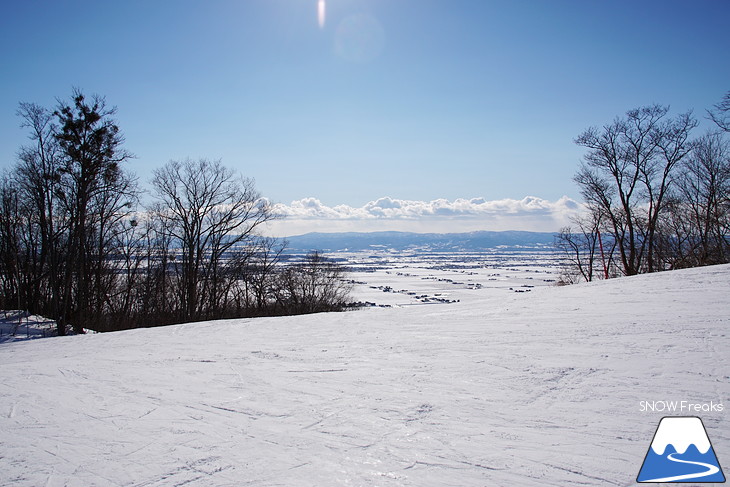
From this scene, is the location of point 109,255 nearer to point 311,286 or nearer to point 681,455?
point 311,286

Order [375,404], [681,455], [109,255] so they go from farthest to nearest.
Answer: [109,255] < [375,404] < [681,455]

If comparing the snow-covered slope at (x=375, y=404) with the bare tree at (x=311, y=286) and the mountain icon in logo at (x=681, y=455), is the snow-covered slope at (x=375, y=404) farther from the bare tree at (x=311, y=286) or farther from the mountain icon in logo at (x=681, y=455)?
the bare tree at (x=311, y=286)

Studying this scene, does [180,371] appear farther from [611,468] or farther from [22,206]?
[22,206]

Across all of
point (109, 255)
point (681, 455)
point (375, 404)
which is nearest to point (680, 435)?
point (681, 455)

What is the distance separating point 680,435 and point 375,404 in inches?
113

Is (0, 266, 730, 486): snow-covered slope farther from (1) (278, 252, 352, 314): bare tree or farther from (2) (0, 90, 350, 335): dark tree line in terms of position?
(1) (278, 252, 352, 314): bare tree

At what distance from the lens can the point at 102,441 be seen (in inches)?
143

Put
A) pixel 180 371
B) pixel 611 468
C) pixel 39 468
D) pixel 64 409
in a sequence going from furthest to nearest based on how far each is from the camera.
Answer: pixel 180 371
pixel 64 409
pixel 39 468
pixel 611 468

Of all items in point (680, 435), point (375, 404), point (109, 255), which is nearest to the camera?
point (680, 435)

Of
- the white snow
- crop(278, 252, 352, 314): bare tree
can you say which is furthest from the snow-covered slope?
crop(278, 252, 352, 314): bare tree

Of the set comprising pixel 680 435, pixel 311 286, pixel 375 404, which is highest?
pixel 680 435

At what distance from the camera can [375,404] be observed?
4297mm

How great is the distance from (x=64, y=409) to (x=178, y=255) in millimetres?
22871

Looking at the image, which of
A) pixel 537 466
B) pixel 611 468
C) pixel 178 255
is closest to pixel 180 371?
pixel 537 466
